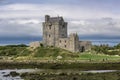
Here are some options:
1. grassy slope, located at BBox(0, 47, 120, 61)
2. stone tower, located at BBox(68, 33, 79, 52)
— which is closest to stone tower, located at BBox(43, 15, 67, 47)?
stone tower, located at BBox(68, 33, 79, 52)

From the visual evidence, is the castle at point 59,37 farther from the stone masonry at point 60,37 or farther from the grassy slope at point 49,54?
the grassy slope at point 49,54

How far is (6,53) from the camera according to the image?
4245 inches

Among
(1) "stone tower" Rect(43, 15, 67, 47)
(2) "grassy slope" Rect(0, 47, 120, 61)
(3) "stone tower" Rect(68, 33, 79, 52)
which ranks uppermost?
(1) "stone tower" Rect(43, 15, 67, 47)

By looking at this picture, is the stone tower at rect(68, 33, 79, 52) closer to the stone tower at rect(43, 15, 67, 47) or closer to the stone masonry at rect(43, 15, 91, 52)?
the stone masonry at rect(43, 15, 91, 52)

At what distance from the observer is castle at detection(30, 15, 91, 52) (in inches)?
3893

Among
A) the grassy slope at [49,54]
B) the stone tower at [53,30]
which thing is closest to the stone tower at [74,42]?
the grassy slope at [49,54]

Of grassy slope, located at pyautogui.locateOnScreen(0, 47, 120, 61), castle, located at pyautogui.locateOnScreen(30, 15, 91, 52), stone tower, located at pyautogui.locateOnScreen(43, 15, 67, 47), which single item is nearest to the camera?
grassy slope, located at pyautogui.locateOnScreen(0, 47, 120, 61)

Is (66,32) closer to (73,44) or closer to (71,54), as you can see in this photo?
(73,44)

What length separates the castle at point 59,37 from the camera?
98875mm

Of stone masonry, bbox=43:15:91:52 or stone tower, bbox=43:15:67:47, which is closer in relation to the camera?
stone masonry, bbox=43:15:91:52

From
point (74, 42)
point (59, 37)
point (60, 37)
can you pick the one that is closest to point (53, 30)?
point (59, 37)

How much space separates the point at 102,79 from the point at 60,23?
5954 cm

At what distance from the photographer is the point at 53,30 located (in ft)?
344

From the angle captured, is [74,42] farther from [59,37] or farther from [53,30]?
[53,30]
